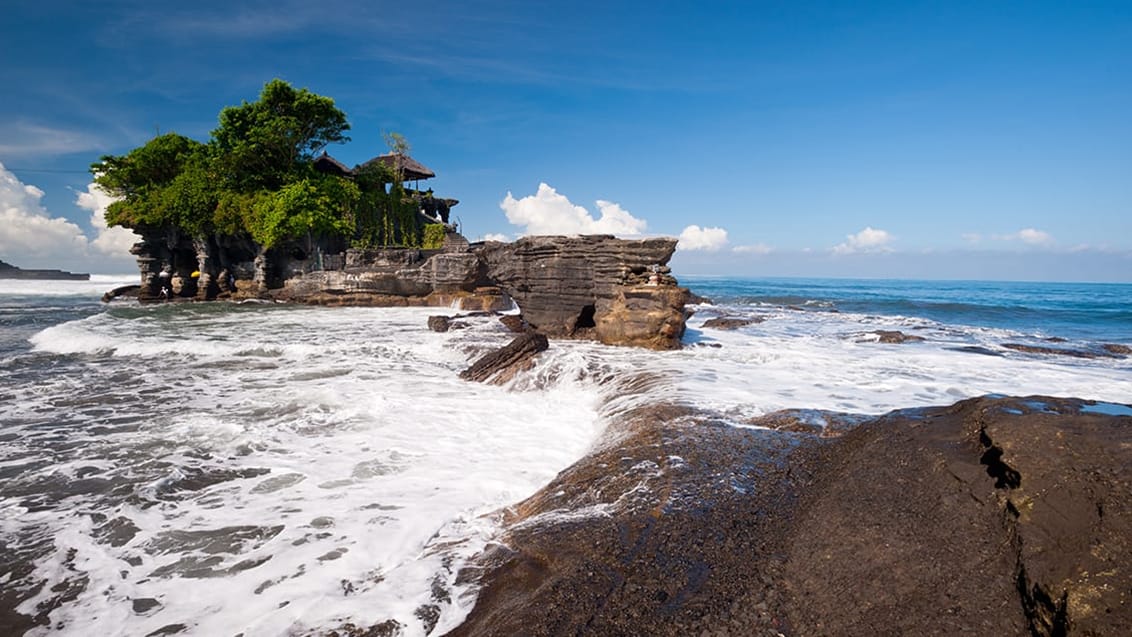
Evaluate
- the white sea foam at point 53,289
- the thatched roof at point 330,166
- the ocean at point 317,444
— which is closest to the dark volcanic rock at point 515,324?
the ocean at point 317,444

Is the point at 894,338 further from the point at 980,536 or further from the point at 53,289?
the point at 53,289

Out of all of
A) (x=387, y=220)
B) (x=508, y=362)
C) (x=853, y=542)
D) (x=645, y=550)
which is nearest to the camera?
(x=853, y=542)

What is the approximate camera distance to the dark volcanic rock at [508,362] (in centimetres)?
961

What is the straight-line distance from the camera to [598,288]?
1394cm

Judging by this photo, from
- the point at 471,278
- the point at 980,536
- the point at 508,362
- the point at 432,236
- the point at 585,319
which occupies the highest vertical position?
the point at 432,236

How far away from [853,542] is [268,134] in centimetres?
3445

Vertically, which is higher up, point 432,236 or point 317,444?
point 432,236

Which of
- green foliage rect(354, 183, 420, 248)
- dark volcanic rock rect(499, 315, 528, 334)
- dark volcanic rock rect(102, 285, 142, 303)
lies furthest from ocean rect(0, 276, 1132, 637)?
dark volcanic rock rect(102, 285, 142, 303)

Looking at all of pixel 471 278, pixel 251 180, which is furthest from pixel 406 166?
pixel 471 278

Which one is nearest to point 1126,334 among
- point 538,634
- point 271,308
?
point 538,634

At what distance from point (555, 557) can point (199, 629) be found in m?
2.13

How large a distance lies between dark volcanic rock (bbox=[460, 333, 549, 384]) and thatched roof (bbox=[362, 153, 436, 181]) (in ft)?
106

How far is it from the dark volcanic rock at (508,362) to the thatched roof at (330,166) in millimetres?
31175

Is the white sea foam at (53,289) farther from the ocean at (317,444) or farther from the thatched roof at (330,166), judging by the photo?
the ocean at (317,444)
